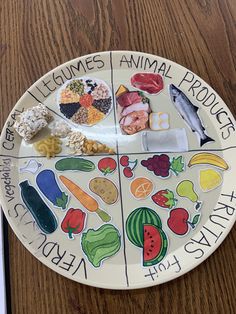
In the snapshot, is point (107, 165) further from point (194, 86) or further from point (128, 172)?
point (194, 86)

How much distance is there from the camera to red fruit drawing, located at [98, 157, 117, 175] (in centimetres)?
75

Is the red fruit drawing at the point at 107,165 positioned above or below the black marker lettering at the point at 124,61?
below

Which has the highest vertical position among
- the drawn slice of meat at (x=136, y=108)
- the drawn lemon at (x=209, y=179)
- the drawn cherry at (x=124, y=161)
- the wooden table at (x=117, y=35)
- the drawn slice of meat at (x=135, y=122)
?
the wooden table at (x=117, y=35)

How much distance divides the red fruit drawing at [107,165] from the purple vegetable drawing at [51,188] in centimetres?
8

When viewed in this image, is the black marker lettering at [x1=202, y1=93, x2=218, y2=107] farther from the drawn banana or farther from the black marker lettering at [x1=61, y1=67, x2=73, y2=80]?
the black marker lettering at [x1=61, y1=67, x2=73, y2=80]

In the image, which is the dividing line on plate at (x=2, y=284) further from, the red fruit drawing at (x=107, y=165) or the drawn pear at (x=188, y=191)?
the drawn pear at (x=188, y=191)

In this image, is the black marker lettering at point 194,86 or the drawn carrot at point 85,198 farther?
the black marker lettering at point 194,86

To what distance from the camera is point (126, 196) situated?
0.73 meters

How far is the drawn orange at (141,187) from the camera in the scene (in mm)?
734

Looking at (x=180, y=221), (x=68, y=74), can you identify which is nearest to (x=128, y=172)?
(x=180, y=221)

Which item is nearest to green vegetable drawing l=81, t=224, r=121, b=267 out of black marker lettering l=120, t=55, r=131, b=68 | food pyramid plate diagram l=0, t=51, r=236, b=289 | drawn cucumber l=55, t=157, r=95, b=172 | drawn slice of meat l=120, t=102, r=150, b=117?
food pyramid plate diagram l=0, t=51, r=236, b=289

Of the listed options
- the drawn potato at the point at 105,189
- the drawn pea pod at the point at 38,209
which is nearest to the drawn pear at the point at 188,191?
the drawn potato at the point at 105,189

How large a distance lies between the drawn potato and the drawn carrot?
16mm

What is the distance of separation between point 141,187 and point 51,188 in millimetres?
157
